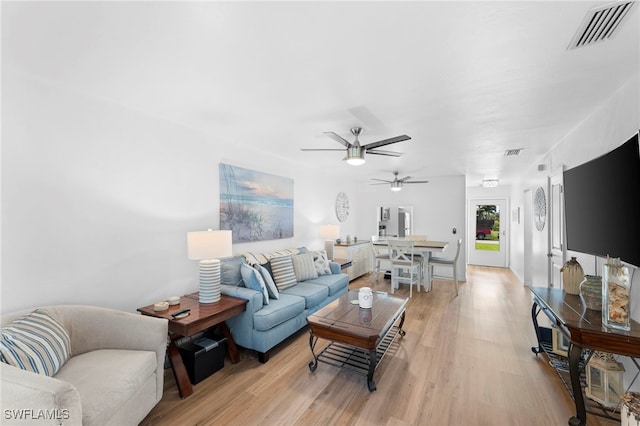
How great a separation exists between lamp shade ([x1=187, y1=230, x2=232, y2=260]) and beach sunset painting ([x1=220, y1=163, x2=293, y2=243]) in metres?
0.78

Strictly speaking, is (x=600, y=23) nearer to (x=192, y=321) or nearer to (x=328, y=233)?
(x=192, y=321)

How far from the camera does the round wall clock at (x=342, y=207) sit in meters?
6.35

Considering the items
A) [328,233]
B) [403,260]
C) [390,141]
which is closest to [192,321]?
[390,141]

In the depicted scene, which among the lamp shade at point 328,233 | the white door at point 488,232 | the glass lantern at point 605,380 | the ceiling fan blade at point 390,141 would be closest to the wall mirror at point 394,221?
the lamp shade at point 328,233

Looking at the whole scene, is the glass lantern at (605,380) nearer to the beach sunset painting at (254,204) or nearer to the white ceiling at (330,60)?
the white ceiling at (330,60)

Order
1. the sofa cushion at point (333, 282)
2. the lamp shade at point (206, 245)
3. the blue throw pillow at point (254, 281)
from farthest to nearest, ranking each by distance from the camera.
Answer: the sofa cushion at point (333, 282)
the blue throw pillow at point (254, 281)
the lamp shade at point (206, 245)

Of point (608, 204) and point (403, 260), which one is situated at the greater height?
point (608, 204)

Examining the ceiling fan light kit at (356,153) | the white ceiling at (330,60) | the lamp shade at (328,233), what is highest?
the white ceiling at (330,60)

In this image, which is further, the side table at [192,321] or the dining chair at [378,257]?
the dining chair at [378,257]

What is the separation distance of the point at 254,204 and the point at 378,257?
2.97 meters

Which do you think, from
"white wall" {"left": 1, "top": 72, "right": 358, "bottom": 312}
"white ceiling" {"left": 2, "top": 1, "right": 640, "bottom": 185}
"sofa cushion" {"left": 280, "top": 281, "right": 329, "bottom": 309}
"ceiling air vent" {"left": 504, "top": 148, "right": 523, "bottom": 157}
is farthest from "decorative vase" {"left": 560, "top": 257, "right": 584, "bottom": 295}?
"white wall" {"left": 1, "top": 72, "right": 358, "bottom": 312}

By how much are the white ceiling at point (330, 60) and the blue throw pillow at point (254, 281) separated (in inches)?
64.2

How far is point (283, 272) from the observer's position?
137 inches

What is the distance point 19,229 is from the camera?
1817 millimetres
